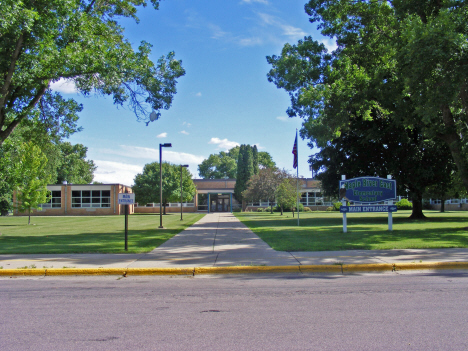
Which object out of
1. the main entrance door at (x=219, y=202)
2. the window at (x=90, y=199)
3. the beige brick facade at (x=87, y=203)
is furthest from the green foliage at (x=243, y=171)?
the window at (x=90, y=199)

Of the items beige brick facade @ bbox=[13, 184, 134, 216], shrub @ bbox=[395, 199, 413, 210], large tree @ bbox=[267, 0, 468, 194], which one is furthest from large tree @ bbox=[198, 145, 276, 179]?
large tree @ bbox=[267, 0, 468, 194]

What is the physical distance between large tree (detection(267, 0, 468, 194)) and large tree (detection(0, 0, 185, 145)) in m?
7.20

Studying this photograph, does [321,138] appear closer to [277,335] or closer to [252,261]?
[252,261]

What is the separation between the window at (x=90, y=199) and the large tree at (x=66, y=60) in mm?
36455

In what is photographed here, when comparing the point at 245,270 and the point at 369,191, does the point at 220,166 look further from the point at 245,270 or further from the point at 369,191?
the point at 245,270

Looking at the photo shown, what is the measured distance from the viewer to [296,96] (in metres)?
21.6

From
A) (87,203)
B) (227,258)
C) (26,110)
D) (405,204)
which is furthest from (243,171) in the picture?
(227,258)

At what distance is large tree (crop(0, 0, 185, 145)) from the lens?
1447 cm

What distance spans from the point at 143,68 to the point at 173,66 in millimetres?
1556

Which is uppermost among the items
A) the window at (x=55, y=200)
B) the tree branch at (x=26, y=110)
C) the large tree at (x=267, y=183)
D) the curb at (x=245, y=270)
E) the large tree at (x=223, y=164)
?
the large tree at (x=223, y=164)

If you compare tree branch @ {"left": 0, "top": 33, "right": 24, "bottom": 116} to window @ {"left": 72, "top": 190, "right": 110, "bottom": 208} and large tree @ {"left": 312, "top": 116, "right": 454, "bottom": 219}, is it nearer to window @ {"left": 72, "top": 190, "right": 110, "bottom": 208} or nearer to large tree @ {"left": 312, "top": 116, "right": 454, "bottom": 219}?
large tree @ {"left": 312, "top": 116, "right": 454, "bottom": 219}

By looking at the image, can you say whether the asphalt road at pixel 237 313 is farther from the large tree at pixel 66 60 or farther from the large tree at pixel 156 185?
the large tree at pixel 156 185

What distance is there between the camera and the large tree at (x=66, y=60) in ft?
47.5

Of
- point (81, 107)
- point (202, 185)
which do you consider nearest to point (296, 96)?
point (81, 107)
